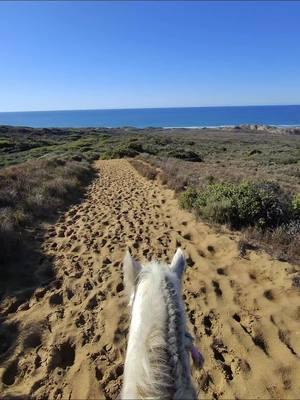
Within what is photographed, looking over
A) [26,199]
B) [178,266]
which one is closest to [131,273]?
[178,266]

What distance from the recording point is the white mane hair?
4.19ft

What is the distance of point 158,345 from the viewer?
1.32 m

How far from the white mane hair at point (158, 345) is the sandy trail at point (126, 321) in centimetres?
237

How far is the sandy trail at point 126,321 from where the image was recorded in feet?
11.8

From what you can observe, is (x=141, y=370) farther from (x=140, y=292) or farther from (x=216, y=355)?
(x=216, y=355)


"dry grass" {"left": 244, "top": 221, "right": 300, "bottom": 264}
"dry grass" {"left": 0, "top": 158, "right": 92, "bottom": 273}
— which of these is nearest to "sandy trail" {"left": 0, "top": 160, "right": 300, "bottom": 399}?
"dry grass" {"left": 244, "top": 221, "right": 300, "bottom": 264}

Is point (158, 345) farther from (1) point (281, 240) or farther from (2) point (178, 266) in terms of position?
(1) point (281, 240)

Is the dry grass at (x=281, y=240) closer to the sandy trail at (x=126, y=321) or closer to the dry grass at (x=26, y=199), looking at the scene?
the sandy trail at (x=126, y=321)

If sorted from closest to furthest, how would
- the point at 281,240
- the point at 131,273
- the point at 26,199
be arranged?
the point at 131,273
the point at 281,240
the point at 26,199

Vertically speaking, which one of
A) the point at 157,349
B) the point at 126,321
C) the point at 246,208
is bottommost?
the point at 126,321

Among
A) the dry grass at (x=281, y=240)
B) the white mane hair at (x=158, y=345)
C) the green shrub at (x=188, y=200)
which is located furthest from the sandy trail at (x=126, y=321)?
the white mane hair at (x=158, y=345)

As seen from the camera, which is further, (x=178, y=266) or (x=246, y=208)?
(x=246, y=208)

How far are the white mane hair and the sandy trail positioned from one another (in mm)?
2371

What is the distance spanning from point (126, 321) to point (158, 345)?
135 inches
